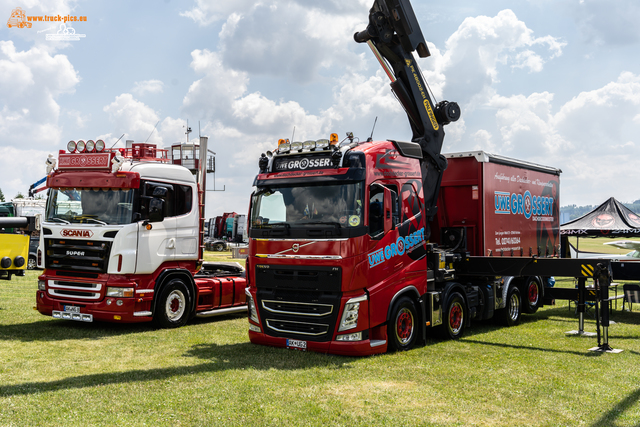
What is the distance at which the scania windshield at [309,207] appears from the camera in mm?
8523

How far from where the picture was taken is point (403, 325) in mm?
9438

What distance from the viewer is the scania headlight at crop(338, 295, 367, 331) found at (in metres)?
8.44

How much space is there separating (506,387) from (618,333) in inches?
228

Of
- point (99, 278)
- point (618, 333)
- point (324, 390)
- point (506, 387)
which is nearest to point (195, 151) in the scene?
point (99, 278)

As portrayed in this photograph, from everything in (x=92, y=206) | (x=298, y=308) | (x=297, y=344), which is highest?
(x=92, y=206)

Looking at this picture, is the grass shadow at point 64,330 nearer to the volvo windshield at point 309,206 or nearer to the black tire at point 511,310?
the volvo windshield at point 309,206

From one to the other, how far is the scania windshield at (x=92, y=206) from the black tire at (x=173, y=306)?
5.97 ft

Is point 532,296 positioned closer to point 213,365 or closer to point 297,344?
point 297,344

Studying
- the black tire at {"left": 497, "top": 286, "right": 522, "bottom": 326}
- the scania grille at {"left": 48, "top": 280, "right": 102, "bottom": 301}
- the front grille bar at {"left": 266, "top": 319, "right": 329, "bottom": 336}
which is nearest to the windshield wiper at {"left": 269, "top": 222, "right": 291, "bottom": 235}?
the front grille bar at {"left": 266, "top": 319, "right": 329, "bottom": 336}

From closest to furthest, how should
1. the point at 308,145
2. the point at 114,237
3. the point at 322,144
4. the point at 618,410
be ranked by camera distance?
the point at 618,410 < the point at 322,144 < the point at 308,145 < the point at 114,237

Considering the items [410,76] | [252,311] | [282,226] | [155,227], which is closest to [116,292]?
[155,227]

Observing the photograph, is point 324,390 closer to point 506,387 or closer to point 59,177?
point 506,387

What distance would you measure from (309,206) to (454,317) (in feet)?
13.5

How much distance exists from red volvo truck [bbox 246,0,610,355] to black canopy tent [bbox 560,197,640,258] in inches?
424
